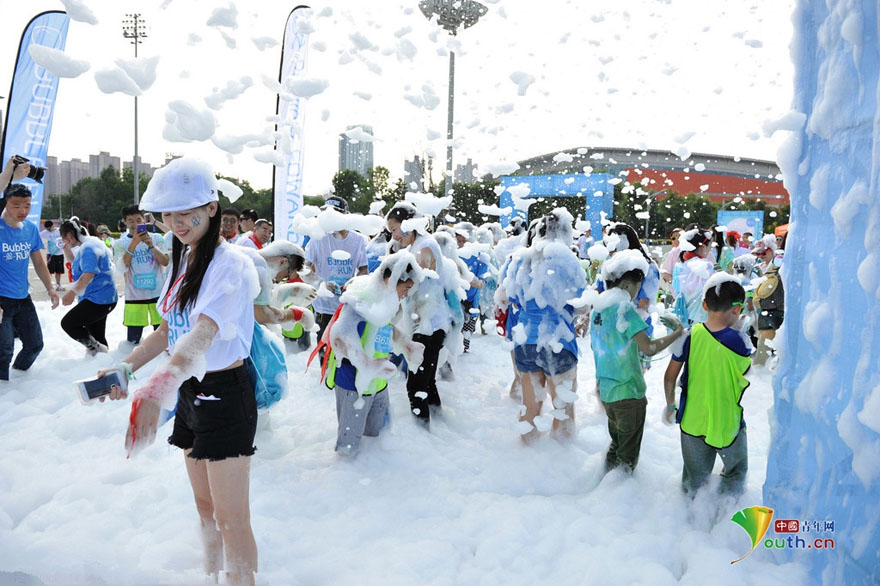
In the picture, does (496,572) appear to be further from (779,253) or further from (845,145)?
(779,253)

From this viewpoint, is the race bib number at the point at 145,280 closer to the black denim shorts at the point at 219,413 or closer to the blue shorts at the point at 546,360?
the blue shorts at the point at 546,360

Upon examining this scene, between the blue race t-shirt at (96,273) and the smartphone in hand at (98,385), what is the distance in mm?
4872

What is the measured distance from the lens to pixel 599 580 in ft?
8.69

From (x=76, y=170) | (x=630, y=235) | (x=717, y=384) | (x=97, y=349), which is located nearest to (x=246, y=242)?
(x=97, y=349)

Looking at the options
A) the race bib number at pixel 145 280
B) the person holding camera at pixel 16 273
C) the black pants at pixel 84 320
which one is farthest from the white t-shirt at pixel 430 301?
the black pants at pixel 84 320

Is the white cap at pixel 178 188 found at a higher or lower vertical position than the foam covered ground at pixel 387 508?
higher

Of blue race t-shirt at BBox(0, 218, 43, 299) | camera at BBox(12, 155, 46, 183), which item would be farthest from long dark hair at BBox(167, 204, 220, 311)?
blue race t-shirt at BBox(0, 218, 43, 299)

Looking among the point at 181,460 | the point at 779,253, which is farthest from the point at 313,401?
the point at 779,253

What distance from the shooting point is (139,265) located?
21.7ft

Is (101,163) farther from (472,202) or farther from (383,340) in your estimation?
(383,340)

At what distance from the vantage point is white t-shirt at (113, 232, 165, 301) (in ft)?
21.7

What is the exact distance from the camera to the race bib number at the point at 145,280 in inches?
260

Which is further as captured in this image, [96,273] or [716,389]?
[96,273]

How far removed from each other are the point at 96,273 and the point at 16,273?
40.9 inches
